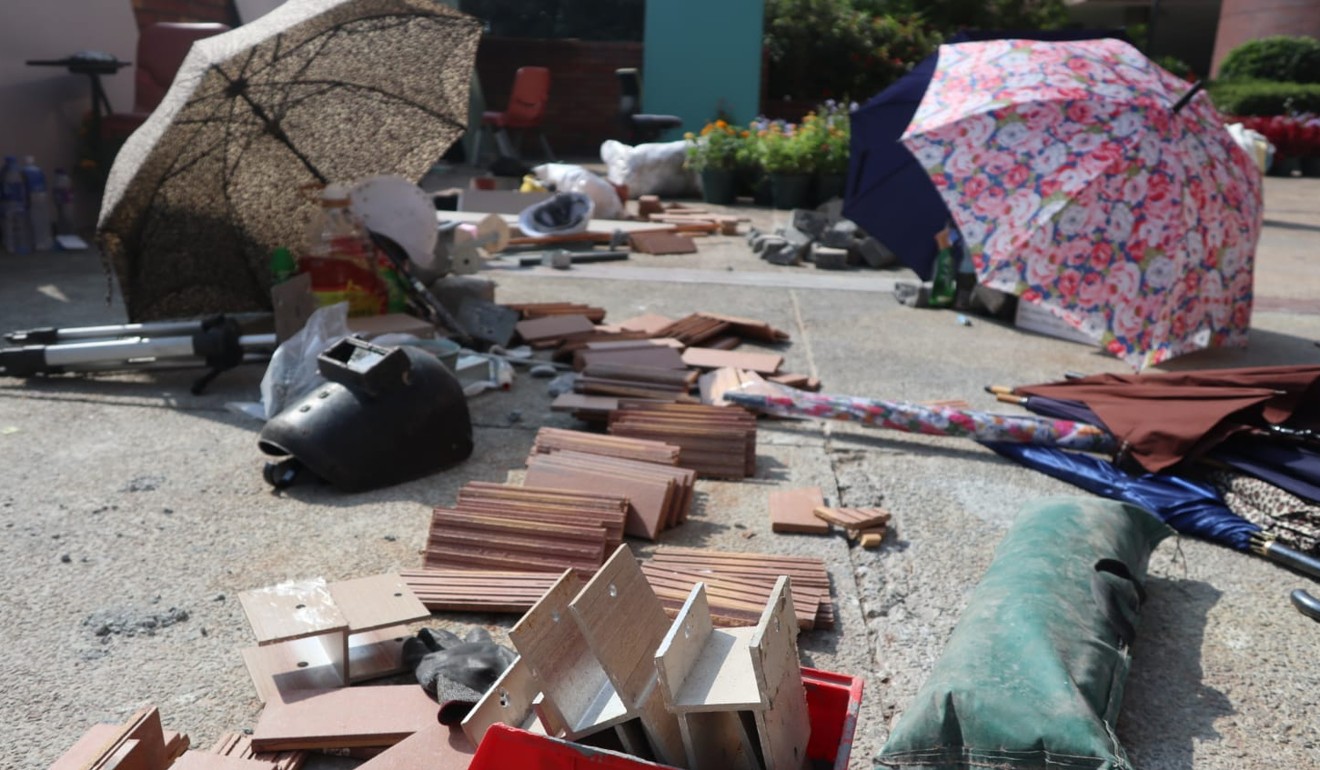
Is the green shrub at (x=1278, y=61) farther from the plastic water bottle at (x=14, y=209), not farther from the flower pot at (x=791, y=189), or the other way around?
the plastic water bottle at (x=14, y=209)

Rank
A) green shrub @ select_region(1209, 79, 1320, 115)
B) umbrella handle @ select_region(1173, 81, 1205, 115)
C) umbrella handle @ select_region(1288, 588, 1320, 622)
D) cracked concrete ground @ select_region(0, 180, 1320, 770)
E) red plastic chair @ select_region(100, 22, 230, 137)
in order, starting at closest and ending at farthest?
cracked concrete ground @ select_region(0, 180, 1320, 770), umbrella handle @ select_region(1288, 588, 1320, 622), umbrella handle @ select_region(1173, 81, 1205, 115), red plastic chair @ select_region(100, 22, 230, 137), green shrub @ select_region(1209, 79, 1320, 115)

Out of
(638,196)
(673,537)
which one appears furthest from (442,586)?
(638,196)

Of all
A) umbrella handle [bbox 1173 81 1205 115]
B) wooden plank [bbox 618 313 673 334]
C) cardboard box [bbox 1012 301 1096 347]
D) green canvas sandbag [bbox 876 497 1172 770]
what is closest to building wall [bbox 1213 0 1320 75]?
cardboard box [bbox 1012 301 1096 347]

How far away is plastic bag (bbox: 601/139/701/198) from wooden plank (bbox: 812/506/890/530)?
1073cm

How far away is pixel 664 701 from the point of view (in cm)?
200

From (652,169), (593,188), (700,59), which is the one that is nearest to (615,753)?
(593,188)

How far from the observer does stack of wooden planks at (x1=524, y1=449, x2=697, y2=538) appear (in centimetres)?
408

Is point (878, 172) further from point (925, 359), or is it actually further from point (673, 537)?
point (673, 537)

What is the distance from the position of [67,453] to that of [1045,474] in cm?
416

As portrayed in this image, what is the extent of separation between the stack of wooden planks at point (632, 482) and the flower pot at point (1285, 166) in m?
20.7

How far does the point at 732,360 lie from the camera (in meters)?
6.20

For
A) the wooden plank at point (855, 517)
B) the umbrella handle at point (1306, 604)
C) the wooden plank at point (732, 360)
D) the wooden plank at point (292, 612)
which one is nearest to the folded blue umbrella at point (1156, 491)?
the umbrella handle at point (1306, 604)

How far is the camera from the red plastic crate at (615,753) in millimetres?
2025

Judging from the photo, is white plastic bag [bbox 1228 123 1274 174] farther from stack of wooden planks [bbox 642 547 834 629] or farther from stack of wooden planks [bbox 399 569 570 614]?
stack of wooden planks [bbox 399 569 570 614]
